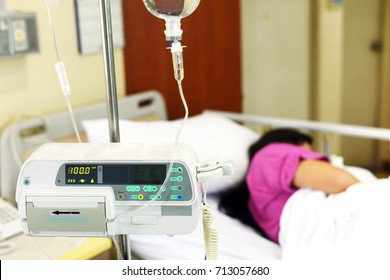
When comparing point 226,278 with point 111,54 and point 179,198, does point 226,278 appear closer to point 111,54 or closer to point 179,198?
point 179,198

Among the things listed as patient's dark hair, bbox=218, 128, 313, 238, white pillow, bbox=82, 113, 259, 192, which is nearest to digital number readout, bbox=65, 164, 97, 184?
white pillow, bbox=82, 113, 259, 192

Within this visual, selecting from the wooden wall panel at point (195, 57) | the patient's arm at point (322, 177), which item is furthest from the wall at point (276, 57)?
the patient's arm at point (322, 177)

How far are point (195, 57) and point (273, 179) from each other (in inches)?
42.4

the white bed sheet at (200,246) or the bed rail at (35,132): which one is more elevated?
the bed rail at (35,132)

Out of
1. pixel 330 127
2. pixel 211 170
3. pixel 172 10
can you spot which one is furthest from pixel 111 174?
pixel 330 127

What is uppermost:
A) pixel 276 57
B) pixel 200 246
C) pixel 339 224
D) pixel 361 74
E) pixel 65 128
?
pixel 276 57

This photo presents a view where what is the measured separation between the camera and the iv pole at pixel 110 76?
95 cm

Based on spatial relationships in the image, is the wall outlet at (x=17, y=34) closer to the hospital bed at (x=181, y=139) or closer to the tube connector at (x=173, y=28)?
the hospital bed at (x=181, y=139)

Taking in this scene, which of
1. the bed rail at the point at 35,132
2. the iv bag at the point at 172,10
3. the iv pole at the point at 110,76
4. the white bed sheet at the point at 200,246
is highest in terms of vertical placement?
the iv bag at the point at 172,10

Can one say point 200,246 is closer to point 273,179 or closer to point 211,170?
point 273,179

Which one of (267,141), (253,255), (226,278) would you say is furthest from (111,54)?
(267,141)

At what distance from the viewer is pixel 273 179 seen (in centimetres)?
185

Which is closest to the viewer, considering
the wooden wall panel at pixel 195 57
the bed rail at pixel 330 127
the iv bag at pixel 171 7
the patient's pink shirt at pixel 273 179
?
the iv bag at pixel 171 7

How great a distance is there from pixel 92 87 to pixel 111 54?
1.32 metres
